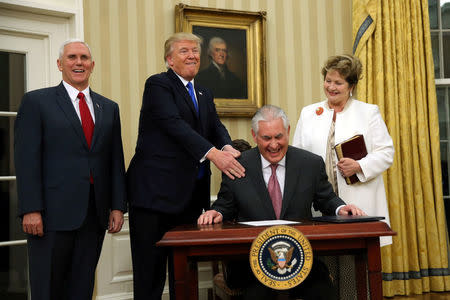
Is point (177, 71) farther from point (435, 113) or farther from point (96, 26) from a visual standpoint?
point (435, 113)

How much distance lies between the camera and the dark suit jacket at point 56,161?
2303 mm

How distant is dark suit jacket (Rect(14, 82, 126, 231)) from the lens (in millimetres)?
2303

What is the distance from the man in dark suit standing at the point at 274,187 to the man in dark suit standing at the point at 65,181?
599 mm

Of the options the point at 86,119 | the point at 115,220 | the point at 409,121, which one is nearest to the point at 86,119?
the point at 86,119

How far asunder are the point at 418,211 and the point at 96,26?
306cm

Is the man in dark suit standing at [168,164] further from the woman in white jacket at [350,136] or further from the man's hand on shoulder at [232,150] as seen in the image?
the woman in white jacket at [350,136]

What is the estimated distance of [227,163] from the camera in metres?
2.48

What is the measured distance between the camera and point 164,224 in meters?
2.60

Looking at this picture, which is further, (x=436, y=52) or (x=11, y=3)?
(x=436, y=52)

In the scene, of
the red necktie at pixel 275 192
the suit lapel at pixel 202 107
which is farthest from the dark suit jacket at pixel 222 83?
the red necktie at pixel 275 192

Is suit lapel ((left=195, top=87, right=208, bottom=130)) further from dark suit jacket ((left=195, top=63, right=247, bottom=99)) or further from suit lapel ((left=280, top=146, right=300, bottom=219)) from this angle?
dark suit jacket ((left=195, top=63, right=247, bottom=99))

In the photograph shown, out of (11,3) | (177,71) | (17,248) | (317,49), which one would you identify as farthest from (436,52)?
(17,248)

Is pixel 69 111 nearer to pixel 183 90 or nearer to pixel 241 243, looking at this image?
pixel 183 90

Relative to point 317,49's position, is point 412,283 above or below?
below
